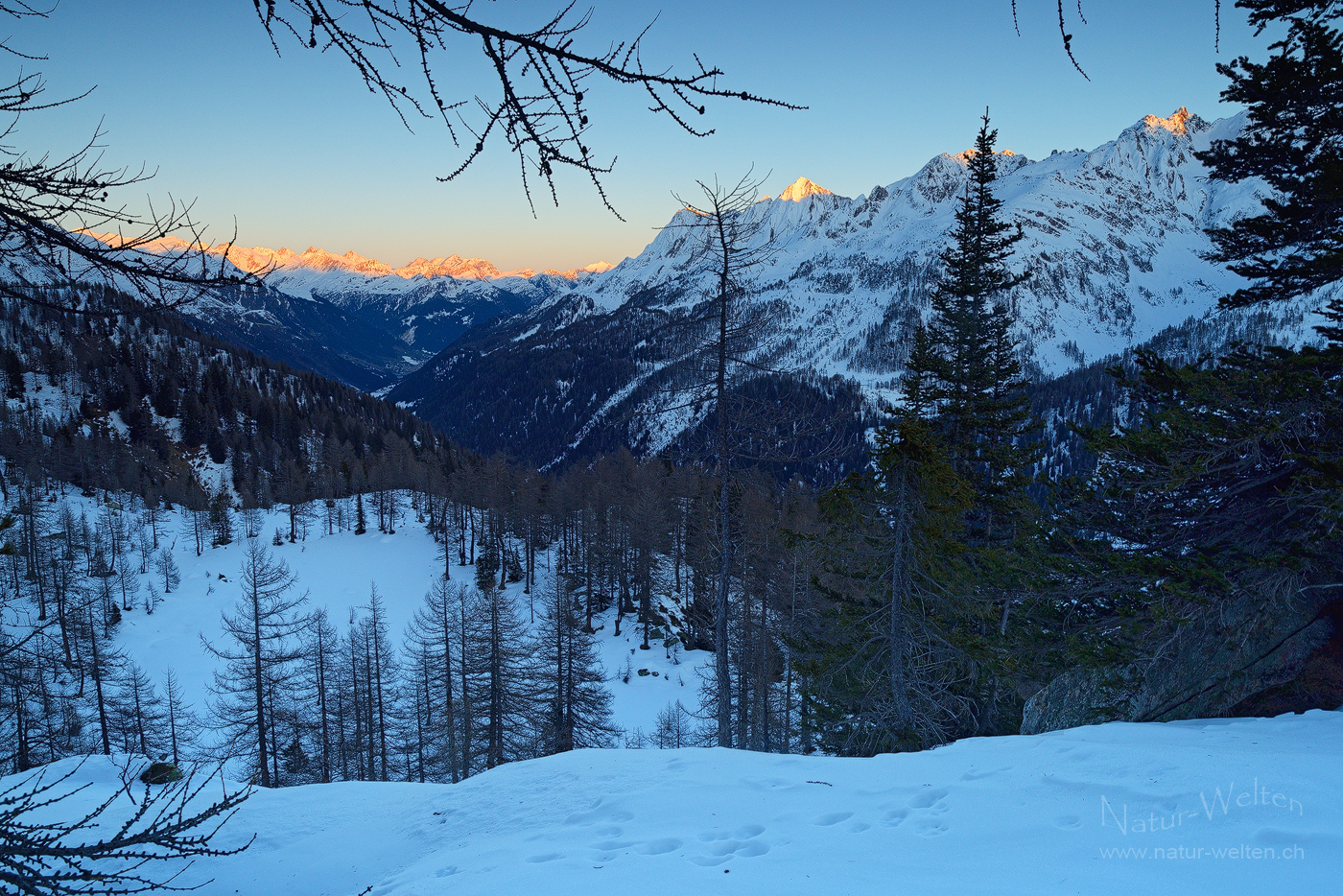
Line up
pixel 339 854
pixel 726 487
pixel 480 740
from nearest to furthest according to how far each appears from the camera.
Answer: pixel 339 854, pixel 726 487, pixel 480 740

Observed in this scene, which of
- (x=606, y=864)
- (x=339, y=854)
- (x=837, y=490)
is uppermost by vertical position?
(x=837, y=490)

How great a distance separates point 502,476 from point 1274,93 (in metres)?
49.4

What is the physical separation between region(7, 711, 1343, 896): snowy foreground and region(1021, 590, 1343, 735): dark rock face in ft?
1.74

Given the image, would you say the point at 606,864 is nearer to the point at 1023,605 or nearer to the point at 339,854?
the point at 339,854

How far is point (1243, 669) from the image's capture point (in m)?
6.57

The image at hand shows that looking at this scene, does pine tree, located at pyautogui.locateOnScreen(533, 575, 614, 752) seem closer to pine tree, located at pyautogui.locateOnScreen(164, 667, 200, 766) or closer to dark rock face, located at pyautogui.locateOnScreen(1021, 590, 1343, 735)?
pine tree, located at pyautogui.locateOnScreen(164, 667, 200, 766)

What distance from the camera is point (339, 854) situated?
6012 mm

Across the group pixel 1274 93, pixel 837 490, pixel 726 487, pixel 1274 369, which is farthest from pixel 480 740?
pixel 1274 93

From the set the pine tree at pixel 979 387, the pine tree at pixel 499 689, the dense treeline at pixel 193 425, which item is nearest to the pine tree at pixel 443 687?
the pine tree at pixel 499 689

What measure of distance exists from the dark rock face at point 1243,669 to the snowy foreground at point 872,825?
0.53m

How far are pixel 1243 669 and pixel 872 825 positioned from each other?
5596 mm

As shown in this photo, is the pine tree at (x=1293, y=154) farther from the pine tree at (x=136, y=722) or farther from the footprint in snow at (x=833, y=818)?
the pine tree at (x=136, y=722)

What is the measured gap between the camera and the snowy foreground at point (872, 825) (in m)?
3.26

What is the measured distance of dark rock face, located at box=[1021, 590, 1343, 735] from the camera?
20.5 ft
